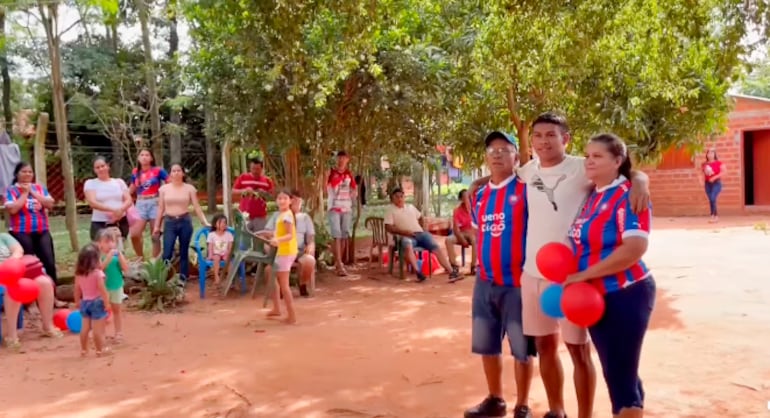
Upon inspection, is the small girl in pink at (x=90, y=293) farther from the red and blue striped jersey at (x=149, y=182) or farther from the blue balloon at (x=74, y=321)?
the red and blue striped jersey at (x=149, y=182)

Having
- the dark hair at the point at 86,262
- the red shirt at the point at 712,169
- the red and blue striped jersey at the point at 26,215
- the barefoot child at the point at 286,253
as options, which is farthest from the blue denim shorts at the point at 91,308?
the red shirt at the point at 712,169

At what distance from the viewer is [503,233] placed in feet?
10.8

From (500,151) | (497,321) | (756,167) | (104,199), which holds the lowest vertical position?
(497,321)

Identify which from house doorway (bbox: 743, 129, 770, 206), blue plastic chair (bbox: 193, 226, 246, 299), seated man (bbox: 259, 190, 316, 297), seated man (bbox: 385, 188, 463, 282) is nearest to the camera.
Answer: seated man (bbox: 259, 190, 316, 297)

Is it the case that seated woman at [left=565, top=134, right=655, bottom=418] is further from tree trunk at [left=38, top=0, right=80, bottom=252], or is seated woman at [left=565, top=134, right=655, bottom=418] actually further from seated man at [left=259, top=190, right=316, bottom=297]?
tree trunk at [left=38, top=0, right=80, bottom=252]

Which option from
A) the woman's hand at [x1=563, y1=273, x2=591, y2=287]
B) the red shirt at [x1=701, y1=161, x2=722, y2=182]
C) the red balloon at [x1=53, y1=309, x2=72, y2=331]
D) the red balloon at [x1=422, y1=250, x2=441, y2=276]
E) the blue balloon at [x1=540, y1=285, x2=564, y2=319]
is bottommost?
the red balloon at [x1=53, y1=309, x2=72, y2=331]

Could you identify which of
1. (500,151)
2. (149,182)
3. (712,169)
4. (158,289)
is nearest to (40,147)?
(149,182)

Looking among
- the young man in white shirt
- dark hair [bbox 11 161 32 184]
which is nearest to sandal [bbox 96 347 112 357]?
dark hair [bbox 11 161 32 184]

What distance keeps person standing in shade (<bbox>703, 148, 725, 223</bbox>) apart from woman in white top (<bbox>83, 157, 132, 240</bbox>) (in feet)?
44.5

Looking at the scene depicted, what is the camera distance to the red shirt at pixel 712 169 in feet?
51.1

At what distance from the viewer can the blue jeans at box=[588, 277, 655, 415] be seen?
253cm

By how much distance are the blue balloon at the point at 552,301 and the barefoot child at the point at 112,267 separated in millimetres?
3686

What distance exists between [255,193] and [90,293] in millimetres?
3738

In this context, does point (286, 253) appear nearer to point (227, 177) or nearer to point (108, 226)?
point (108, 226)
